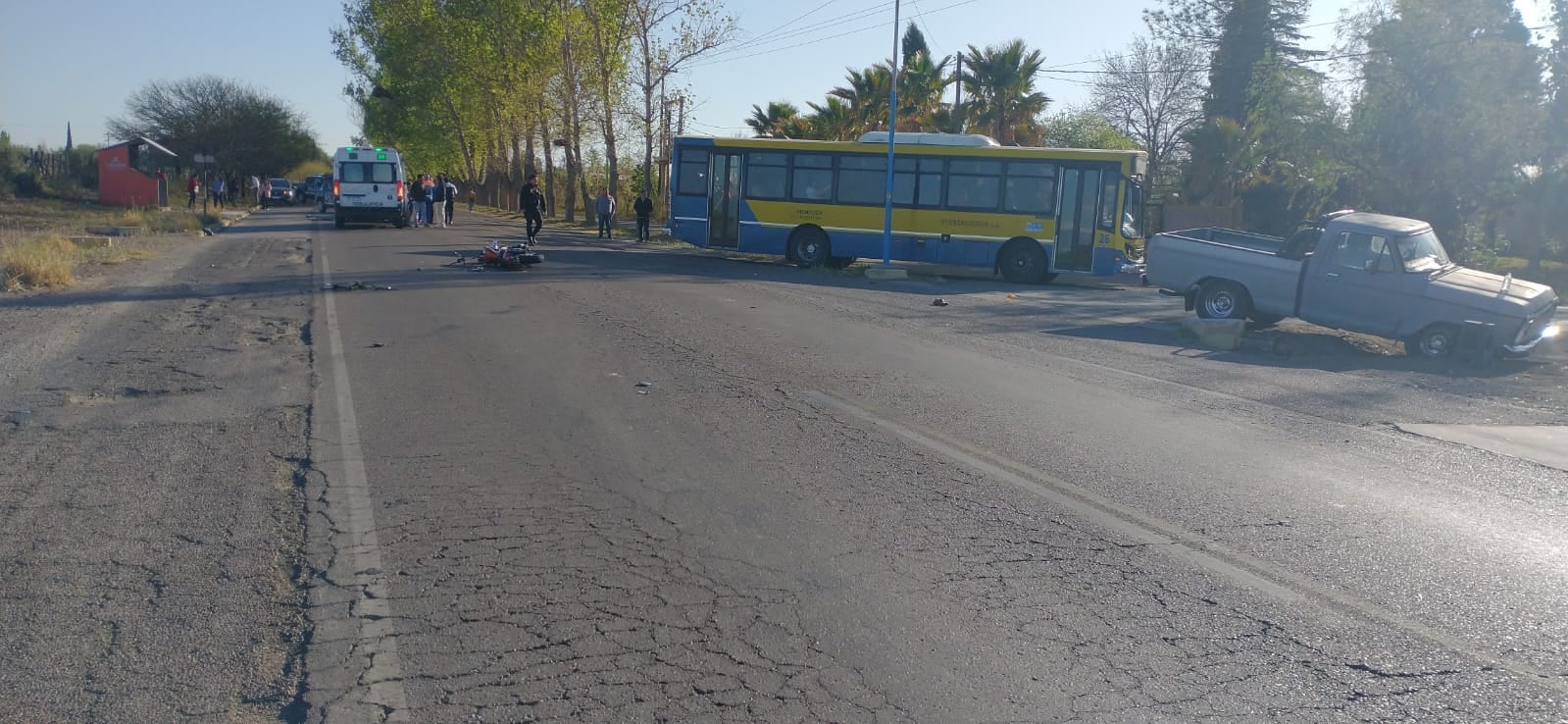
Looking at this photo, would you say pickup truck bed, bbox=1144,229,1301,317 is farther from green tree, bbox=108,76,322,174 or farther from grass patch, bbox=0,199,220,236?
green tree, bbox=108,76,322,174

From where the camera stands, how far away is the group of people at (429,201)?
126 ft

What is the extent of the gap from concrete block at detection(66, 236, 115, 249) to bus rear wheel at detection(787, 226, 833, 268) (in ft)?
47.3

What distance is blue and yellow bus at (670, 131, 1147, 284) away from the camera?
2522 centimetres

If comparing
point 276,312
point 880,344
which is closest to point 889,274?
point 880,344

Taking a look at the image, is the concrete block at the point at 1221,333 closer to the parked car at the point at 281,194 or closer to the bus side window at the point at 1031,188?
the bus side window at the point at 1031,188

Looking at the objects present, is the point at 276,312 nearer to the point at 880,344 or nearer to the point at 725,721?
the point at 880,344

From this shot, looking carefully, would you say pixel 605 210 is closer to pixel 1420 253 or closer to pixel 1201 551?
pixel 1420 253

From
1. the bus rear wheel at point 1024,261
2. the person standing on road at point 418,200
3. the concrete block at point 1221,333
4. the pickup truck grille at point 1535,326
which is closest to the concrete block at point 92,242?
the person standing on road at point 418,200

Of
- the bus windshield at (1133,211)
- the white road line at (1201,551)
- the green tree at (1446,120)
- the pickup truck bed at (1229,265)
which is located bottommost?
the white road line at (1201,551)

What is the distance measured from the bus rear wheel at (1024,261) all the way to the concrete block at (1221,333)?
393 inches

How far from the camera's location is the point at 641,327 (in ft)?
48.1

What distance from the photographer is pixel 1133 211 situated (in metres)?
25.2

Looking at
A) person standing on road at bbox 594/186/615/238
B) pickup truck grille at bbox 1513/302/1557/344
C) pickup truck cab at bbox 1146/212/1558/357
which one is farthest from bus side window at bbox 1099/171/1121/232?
person standing on road at bbox 594/186/615/238

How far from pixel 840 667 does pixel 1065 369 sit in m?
8.80
